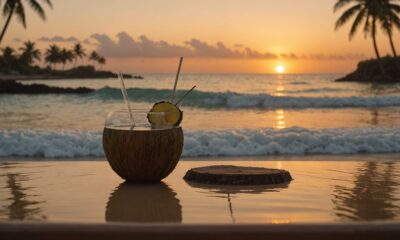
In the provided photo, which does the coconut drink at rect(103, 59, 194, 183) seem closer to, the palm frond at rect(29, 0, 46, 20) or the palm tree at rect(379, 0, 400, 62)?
the palm frond at rect(29, 0, 46, 20)

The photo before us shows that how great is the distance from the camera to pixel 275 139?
8.45m

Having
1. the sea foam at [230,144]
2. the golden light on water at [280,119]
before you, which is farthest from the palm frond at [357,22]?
the sea foam at [230,144]

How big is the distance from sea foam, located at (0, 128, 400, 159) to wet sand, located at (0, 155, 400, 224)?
368 cm

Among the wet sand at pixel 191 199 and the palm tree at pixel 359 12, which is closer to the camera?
the wet sand at pixel 191 199

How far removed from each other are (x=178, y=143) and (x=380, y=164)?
96.7 inches

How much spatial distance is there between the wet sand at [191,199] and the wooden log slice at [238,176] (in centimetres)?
8

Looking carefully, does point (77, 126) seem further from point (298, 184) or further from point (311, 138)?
point (298, 184)

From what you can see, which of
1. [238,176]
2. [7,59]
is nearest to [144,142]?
[238,176]

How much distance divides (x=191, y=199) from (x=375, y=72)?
53399 mm

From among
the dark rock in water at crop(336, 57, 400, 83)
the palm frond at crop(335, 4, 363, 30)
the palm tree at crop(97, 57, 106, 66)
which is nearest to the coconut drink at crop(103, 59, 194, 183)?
the palm frond at crop(335, 4, 363, 30)

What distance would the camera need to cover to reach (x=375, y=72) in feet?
176

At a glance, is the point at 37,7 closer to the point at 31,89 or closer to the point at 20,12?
the point at 20,12

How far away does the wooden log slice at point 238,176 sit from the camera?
3.56m

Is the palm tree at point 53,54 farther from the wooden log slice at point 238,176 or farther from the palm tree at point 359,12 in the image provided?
the wooden log slice at point 238,176
